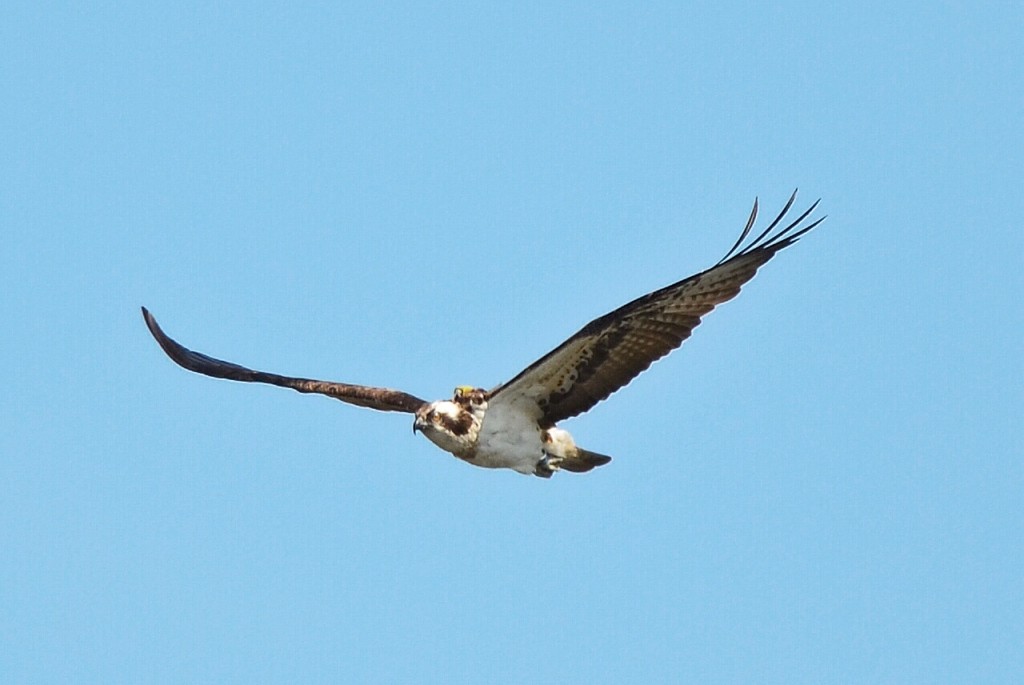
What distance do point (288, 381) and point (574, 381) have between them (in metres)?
3.32

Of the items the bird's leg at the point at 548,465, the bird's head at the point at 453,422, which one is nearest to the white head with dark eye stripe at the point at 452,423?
the bird's head at the point at 453,422

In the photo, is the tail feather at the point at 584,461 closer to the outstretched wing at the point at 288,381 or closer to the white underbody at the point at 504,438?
the white underbody at the point at 504,438

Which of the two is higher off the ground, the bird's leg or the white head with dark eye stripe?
the white head with dark eye stripe

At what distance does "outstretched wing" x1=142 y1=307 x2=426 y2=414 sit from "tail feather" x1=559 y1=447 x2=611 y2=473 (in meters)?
1.63

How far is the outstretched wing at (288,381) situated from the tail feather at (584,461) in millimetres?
1627

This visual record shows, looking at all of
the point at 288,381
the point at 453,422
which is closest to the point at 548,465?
the point at 453,422

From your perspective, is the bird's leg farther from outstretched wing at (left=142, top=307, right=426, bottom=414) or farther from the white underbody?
outstretched wing at (left=142, top=307, right=426, bottom=414)

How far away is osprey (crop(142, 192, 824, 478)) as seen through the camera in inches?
542

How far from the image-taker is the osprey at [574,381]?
13773 millimetres

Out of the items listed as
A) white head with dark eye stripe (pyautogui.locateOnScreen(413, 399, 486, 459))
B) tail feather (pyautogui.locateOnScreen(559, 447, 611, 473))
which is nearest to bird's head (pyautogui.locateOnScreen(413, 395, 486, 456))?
white head with dark eye stripe (pyautogui.locateOnScreen(413, 399, 486, 459))

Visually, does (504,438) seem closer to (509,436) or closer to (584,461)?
(509,436)

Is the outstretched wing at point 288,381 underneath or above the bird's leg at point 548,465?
above

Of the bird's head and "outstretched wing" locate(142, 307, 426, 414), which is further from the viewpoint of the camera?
"outstretched wing" locate(142, 307, 426, 414)

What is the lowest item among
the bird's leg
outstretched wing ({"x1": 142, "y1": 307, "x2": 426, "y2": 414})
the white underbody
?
the bird's leg
